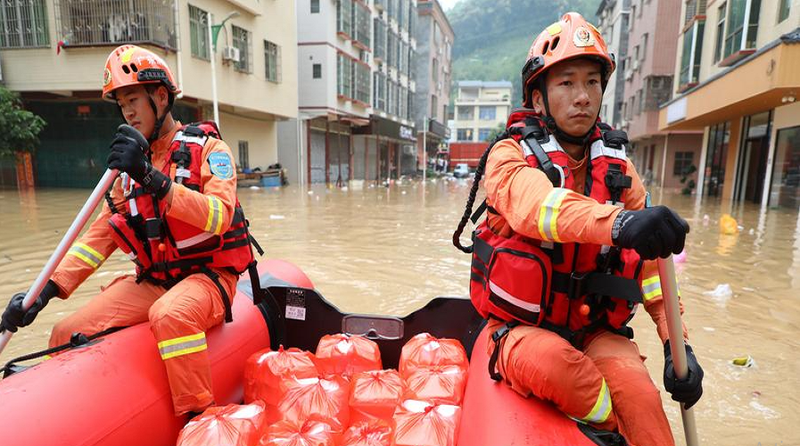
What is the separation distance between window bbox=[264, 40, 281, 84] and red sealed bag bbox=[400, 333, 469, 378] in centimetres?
2056

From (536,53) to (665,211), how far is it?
39.7 inches

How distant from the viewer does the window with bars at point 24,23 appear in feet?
49.2

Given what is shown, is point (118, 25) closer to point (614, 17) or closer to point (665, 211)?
point (665, 211)

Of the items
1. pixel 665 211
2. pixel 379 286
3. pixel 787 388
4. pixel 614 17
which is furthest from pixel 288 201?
pixel 614 17

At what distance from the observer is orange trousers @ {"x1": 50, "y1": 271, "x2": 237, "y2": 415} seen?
2.10 meters

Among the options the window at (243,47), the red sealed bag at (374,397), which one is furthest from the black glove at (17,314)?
the window at (243,47)

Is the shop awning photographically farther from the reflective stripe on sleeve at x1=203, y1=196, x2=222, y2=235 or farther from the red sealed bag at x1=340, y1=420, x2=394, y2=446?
the reflective stripe on sleeve at x1=203, y1=196, x2=222, y2=235

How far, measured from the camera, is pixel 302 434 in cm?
201

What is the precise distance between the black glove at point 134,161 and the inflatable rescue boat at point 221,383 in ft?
2.31

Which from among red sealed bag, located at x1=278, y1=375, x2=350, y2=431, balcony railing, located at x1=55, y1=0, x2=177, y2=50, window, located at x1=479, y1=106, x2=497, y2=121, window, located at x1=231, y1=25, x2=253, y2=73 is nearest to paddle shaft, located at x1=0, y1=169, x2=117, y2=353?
red sealed bag, located at x1=278, y1=375, x2=350, y2=431

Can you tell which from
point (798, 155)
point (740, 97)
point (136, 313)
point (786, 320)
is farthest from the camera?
point (798, 155)

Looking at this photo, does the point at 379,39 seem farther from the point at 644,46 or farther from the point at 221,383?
the point at 221,383

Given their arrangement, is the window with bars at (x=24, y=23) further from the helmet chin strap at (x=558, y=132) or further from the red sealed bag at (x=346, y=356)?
the helmet chin strap at (x=558, y=132)

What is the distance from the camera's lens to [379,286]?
5.73 m
